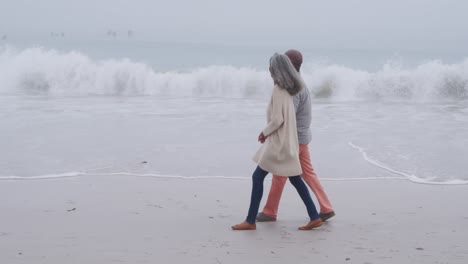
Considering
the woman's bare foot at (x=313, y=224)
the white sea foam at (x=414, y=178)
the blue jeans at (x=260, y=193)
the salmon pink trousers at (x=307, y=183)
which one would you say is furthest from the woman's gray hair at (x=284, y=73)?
the white sea foam at (x=414, y=178)

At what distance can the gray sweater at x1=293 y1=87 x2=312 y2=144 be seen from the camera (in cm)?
491

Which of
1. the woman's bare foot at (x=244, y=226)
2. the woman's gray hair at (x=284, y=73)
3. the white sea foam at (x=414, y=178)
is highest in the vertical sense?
the woman's gray hair at (x=284, y=73)

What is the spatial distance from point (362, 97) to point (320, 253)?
543 inches

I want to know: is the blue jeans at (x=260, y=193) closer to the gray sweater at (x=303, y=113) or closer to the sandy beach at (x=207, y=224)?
the sandy beach at (x=207, y=224)

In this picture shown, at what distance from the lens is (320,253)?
14.7 ft

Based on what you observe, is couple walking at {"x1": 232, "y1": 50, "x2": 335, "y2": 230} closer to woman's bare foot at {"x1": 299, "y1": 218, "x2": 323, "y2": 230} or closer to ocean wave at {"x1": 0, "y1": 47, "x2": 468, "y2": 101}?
woman's bare foot at {"x1": 299, "y1": 218, "x2": 323, "y2": 230}

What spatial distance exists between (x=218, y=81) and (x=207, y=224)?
1517cm

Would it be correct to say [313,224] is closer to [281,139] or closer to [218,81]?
[281,139]

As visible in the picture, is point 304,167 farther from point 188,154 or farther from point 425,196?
point 188,154

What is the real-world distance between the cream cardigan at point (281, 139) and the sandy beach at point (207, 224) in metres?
0.58

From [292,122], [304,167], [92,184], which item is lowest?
[92,184]

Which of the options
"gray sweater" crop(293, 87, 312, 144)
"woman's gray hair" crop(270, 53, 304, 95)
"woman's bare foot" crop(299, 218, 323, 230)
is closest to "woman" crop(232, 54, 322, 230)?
"woman's gray hair" crop(270, 53, 304, 95)

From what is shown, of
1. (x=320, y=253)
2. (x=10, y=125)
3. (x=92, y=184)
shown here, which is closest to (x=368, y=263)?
(x=320, y=253)

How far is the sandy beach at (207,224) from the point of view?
439 centimetres
